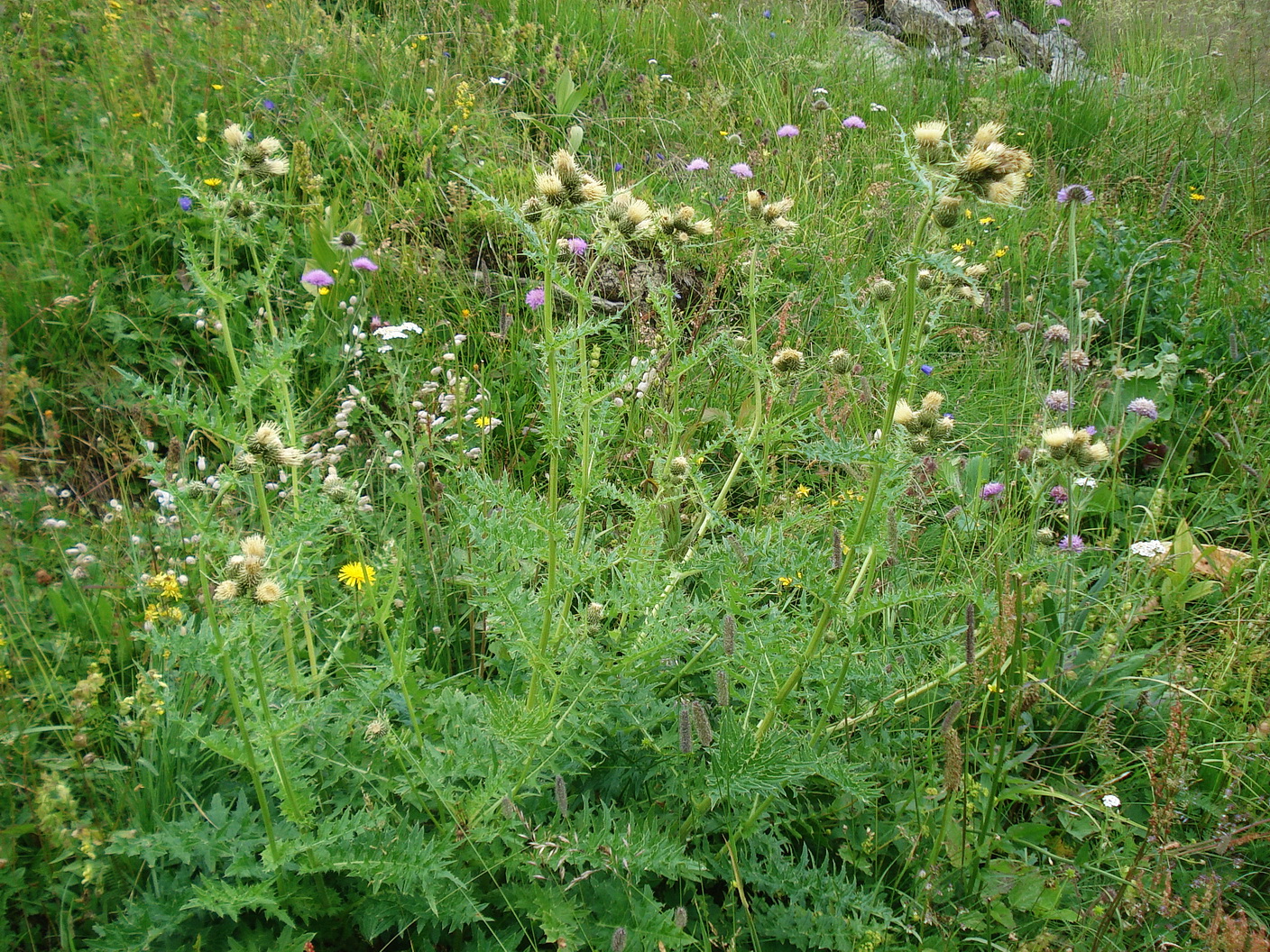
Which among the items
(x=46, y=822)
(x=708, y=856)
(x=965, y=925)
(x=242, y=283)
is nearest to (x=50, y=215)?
(x=242, y=283)

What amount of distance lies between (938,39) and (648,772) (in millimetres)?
7251

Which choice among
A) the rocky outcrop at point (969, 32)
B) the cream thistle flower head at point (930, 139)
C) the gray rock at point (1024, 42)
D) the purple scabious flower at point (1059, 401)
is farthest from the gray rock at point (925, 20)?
the cream thistle flower head at point (930, 139)

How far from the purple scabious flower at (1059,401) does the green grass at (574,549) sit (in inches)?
2.4

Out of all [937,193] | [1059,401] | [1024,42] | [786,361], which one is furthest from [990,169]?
[1024,42]

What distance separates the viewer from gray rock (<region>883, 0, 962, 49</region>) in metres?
6.99

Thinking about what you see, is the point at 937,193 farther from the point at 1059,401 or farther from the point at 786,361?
the point at 1059,401

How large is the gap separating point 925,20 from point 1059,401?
20.6 ft

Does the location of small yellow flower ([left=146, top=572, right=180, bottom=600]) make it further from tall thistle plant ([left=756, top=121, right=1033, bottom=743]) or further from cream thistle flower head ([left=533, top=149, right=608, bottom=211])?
tall thistle plant ([left=756, top=121, right=1033, bottom=743])

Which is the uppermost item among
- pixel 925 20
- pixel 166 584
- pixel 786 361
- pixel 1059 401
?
pixel 925 20

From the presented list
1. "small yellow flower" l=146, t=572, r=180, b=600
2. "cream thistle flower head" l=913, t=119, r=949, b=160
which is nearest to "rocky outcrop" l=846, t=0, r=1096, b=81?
"cream thistle flower head" l=913, t=119, r=949, b=160

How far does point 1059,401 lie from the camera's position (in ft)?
8.16

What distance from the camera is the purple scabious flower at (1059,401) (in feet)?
8.06

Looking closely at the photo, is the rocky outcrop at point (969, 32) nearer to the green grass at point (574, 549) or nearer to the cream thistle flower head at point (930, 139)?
the green grass at point (574, 549)

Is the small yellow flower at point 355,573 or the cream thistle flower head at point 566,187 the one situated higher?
the cream thistle flower head at point 566,187
